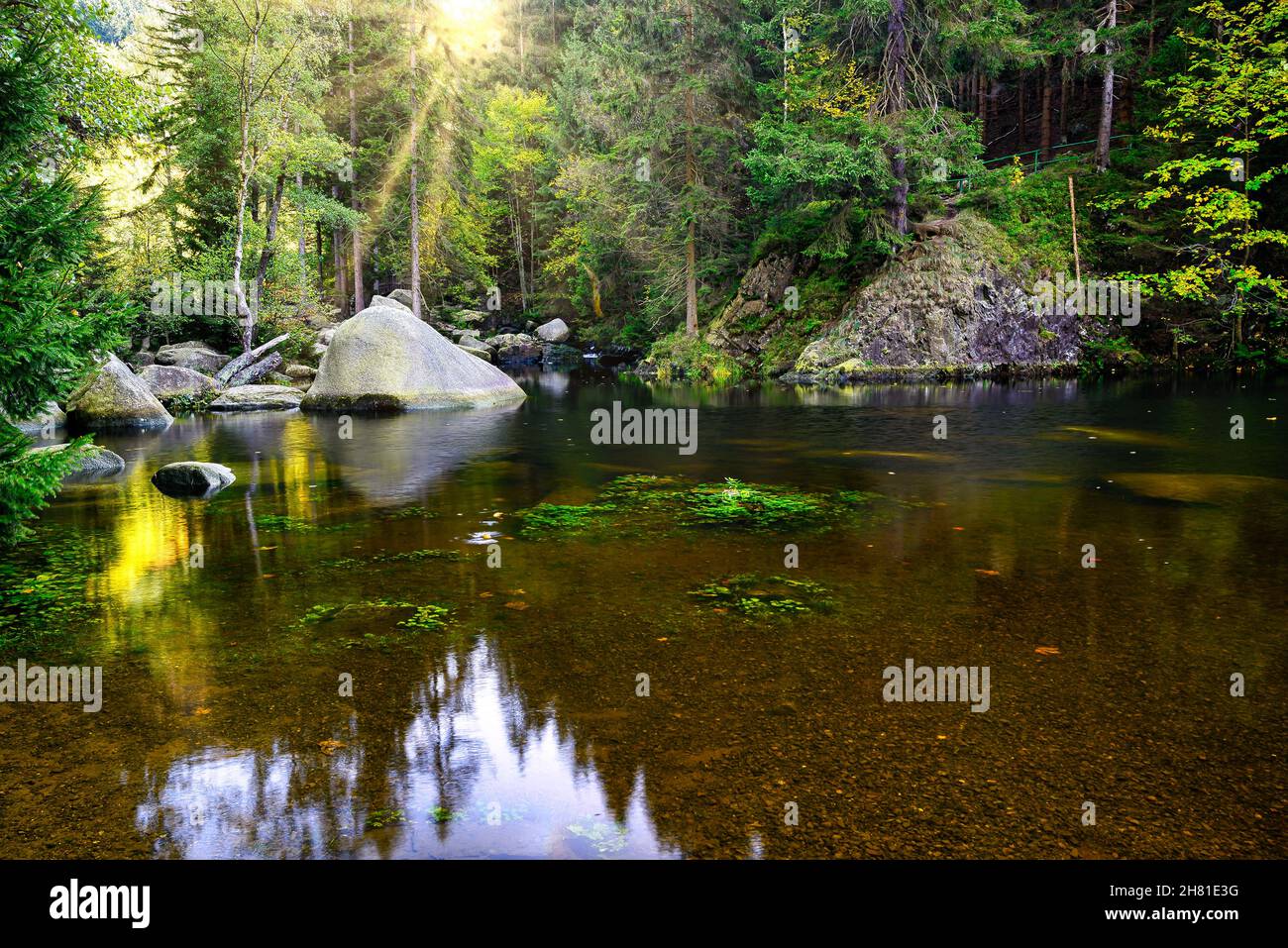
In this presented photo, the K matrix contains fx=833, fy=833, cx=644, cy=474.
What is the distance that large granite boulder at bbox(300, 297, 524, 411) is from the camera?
20766 millimetres

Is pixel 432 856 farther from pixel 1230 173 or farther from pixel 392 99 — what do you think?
pixel 392 99

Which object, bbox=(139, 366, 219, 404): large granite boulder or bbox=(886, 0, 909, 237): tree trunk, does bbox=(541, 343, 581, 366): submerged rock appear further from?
bbox=(139, 366, 219, 404): large granite boulder

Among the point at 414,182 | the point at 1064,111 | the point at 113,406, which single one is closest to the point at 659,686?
the point at 113,406

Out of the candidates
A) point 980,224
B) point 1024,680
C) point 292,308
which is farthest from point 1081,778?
point 292,308

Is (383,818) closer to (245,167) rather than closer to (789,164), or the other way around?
(789,164)

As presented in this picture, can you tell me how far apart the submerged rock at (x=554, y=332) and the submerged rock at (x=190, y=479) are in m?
35.6

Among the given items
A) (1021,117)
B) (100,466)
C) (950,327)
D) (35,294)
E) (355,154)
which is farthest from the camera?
(1021,117)

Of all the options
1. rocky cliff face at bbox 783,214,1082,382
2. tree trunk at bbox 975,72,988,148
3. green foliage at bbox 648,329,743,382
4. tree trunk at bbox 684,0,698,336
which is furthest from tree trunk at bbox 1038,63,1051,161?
green foliage at bbox 648,329,743,382

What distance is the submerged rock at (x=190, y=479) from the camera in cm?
1082

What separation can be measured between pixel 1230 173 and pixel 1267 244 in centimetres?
301

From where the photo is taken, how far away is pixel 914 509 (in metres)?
9.01

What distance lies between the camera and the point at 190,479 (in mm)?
10953

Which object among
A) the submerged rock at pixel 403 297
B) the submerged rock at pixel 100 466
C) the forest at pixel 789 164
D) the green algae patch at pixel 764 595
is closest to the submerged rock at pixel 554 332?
the submerged rock at pixel 403 297

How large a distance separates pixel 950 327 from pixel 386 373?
685 inches
